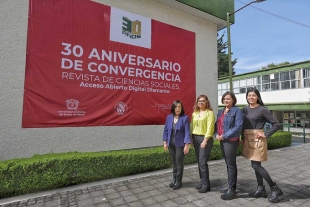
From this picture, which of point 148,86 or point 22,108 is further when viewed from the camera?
point 148,86

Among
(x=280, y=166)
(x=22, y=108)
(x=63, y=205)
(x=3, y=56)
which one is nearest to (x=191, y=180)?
(x=63, y=205)

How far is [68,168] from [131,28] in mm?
4256

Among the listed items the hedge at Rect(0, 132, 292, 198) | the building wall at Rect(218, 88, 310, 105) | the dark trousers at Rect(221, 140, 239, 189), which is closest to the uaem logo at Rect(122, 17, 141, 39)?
the hedge at Rect(0, 132, 292, 198)

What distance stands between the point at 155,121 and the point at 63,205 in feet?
12.0

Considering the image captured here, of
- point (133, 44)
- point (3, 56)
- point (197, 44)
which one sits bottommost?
point (3, 56)

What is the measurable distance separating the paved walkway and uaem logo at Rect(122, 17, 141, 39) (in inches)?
157

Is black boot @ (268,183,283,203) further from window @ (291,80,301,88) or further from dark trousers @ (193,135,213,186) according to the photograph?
window @ (291,80,301,88)

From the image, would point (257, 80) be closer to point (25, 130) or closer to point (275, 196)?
point (275, 196)

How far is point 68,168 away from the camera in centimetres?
390

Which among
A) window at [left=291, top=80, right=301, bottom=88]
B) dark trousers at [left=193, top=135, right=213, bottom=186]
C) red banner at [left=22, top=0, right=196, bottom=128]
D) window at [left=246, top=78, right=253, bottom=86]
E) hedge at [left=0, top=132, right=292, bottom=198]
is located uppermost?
window at [left=246, top=78, right=253, bottom=86]

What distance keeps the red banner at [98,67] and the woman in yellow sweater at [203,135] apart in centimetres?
277

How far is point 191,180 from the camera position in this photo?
13.8 feet

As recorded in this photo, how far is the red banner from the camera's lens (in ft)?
15.7

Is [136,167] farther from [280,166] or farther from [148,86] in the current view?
[280,166]
